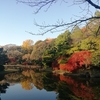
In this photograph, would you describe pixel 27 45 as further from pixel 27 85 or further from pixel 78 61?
pixel 27 85

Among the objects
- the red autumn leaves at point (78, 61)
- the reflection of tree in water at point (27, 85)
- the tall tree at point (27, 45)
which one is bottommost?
the reflection of tree in water at point (27, 85)

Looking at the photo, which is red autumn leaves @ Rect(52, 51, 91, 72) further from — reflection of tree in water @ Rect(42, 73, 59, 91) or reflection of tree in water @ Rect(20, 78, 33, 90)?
reflection of tree in water @ Rect(20, 78, 33, 90)

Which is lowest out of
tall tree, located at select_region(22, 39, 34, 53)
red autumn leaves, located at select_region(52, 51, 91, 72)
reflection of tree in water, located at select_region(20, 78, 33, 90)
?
reflection of tree in water, located at select_region(20, 78, 33, 90)

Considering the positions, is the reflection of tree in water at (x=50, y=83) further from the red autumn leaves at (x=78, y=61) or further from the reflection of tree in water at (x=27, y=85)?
the red autumn leaves at (x=78, y=61)

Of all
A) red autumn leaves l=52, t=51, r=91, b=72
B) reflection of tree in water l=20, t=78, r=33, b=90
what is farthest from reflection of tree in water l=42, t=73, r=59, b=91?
red autumn leaves l=52, t=51, r=91, b=72

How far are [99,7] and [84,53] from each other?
22.7 m

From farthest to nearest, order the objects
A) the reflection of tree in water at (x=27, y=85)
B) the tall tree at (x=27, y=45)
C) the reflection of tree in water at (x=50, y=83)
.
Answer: the tall tree at (x=27, y=45)
the reflection of tree in water at (x=27, y=85)
the reflection of tree in water at (x=50, y=83)

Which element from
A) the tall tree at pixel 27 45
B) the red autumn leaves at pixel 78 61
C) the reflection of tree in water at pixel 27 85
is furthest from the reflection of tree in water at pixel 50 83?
the tall tree at pixel 27 45

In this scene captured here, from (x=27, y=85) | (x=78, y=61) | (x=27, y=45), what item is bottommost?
(x=27, y=85)

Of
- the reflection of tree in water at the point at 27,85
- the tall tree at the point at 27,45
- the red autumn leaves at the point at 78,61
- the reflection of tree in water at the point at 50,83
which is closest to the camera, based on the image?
the reflection of tree in water at the point at 50,83

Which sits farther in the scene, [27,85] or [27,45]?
[27,45]

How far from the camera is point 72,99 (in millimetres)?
12945

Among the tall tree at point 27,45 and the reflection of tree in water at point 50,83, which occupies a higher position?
the tall tree at point 27,45

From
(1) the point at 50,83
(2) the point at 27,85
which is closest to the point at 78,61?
(1) the point at 50,83
